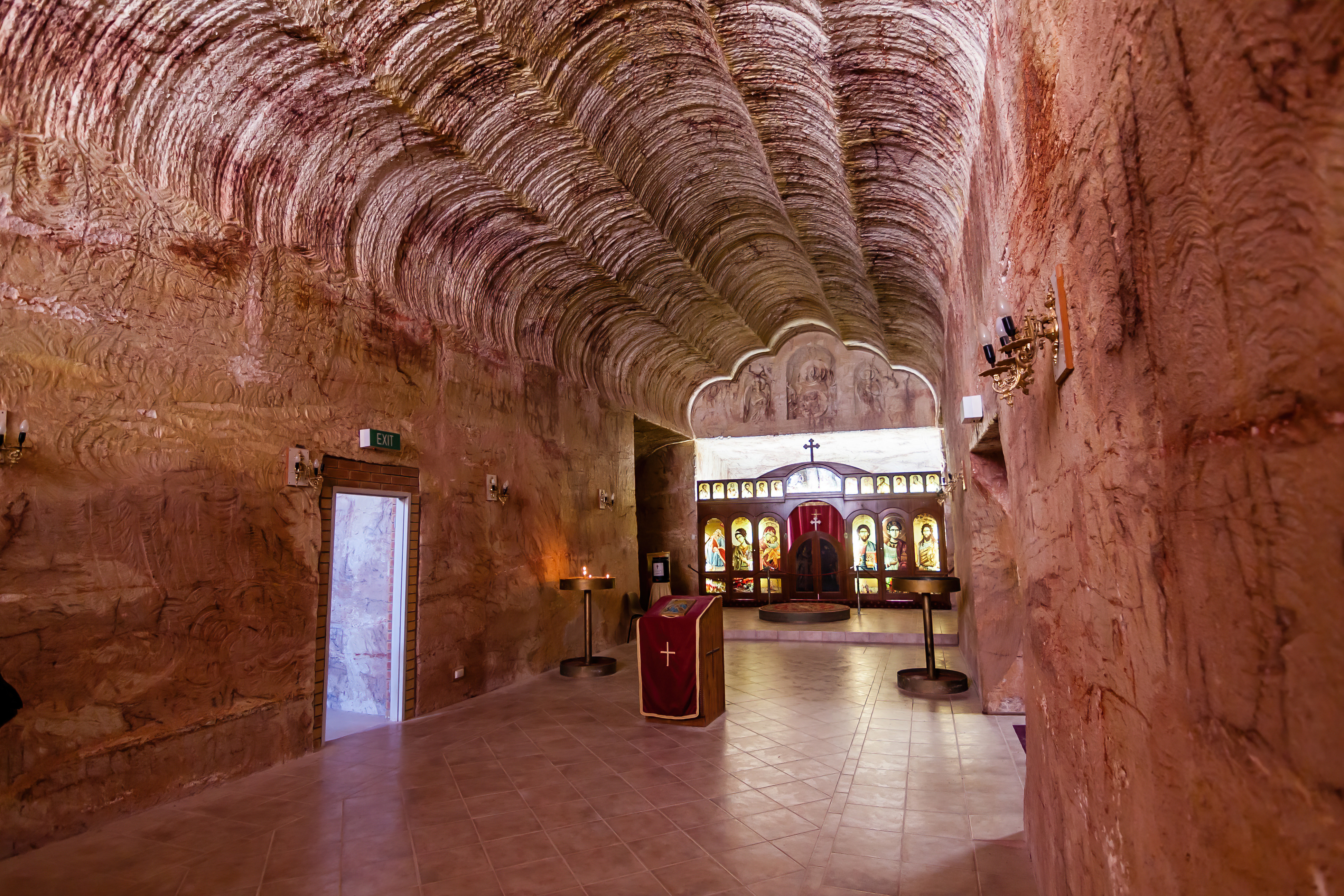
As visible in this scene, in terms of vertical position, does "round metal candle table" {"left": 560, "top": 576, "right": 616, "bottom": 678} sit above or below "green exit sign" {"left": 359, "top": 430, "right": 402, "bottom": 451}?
below

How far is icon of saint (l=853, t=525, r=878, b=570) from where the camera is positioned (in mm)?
17500

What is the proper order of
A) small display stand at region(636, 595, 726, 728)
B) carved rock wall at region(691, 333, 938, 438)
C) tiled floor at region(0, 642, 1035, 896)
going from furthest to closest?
carved rock wall at region(691, 333, 938, 438), small display stand at region(636, 595, 726, 728), tiled floor at region(0, 642, 1035, 896)

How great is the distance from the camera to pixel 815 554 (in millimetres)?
17703

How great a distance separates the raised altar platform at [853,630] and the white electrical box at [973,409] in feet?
19.1

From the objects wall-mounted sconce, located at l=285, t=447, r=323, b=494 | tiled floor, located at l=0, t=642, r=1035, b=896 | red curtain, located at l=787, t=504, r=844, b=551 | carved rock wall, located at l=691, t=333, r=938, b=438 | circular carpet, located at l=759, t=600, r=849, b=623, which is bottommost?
tiled floor, located at l=0, t=642, r=1035, b=896

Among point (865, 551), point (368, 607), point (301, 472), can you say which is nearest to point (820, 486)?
point (865, 551)

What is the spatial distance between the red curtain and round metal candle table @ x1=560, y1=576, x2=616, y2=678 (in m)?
8.32

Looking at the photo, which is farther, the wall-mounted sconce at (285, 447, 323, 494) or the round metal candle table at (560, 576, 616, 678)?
the round metal candle table at (560, 576, 616, 678)

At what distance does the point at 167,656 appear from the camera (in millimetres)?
5484

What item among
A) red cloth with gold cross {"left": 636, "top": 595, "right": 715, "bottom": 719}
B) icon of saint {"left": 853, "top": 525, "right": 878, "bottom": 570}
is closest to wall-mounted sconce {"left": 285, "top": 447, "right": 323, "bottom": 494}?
red cloth with gold cross {"left": 636, "top": 595, "right": 715, "bottom": 719}

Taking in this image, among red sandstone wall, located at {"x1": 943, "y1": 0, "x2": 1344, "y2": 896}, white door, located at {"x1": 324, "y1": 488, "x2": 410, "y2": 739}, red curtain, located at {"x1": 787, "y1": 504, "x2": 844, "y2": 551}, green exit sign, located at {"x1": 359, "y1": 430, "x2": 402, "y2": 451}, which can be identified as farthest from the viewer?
red curtain, located at {"x1": 787, "y1": 504, "x2": 844, "y2": 551}

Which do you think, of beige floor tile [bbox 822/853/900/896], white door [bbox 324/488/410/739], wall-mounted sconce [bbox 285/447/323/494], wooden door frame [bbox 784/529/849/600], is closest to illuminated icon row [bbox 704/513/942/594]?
wooden door frame [bbox 784/529/849/600]

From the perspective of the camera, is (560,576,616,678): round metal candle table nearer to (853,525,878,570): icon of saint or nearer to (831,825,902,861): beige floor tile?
(831,825,902,861): beige floor tile

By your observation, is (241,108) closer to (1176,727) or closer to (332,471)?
(332,471)
